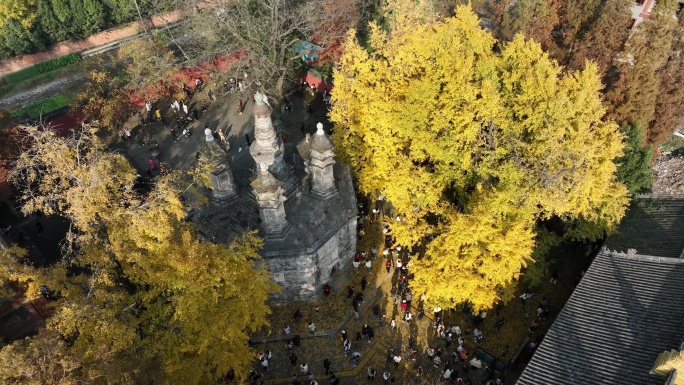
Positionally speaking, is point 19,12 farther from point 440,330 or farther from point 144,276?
point 440,330

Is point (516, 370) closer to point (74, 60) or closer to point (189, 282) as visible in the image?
point (189, 282)

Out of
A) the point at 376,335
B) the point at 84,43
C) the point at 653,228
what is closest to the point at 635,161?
the point at 653,228

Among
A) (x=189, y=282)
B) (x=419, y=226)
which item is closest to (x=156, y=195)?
(x=189, y=282)

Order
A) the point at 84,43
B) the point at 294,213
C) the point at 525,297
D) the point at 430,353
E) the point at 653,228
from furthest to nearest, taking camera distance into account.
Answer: the point at 84,43 → the point at 525,297 → the point at 294,213 → the point at 653,228 → the point at 430,353

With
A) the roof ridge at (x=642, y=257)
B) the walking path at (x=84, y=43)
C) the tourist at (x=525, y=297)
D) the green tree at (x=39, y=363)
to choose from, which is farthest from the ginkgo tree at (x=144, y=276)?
the walking path at (x=84, y=43)

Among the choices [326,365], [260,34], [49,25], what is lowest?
→ [326,365]

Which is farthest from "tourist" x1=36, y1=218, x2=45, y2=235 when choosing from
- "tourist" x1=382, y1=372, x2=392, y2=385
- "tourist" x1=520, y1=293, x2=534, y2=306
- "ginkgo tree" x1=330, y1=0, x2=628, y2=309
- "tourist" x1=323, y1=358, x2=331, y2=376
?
"tourist" x1=520, y1=293, x2=534, y2=306

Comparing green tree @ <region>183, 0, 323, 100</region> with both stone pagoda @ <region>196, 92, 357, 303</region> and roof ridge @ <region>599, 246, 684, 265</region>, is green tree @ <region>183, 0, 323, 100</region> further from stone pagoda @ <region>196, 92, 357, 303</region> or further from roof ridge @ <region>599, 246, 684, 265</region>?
roof ridge @ <region>599, 246, 684, 265</region>
